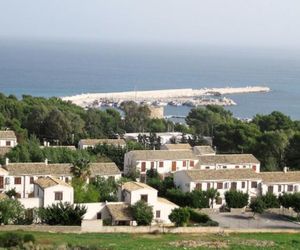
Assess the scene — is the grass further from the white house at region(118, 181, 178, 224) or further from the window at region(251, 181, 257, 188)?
the window at region(251, 181, 257, 188)

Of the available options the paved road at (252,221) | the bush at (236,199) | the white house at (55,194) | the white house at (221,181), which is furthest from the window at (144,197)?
the white house at (221,181)

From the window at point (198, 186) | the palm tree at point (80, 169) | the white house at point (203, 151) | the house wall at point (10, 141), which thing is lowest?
the window at point (198, 186)

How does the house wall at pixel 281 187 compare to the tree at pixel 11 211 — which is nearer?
the tree at pixel 11 211

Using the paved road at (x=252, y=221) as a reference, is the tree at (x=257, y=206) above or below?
above

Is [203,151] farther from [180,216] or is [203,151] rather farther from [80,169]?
[180,216]

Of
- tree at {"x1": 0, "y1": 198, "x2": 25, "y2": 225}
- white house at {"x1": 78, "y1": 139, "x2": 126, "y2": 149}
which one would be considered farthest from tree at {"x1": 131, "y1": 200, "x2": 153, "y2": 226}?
white house at {"x1": 78, "y1": 139, "x2": 126, "y2": 149}

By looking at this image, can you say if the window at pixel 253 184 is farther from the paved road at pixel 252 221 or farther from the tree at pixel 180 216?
the tree at pixel 180 216
